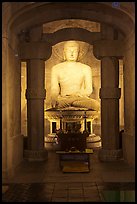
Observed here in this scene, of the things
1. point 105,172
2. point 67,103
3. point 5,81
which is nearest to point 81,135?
point 67,103

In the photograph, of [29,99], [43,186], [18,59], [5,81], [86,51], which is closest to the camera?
[43,186]

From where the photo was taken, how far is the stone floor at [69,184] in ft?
20.6

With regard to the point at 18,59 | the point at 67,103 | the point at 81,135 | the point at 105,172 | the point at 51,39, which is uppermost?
the point at 51,39

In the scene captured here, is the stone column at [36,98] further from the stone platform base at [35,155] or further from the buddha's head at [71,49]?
the buddha's head at [71,49]

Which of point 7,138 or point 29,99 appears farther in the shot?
point 29,99

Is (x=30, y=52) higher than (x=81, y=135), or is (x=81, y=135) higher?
(x=30, y=52)

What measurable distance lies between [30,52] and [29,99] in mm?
1455

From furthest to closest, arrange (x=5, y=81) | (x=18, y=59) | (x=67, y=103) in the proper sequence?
(x=67, y=103) < (x=18, y=59) < (x=5, y=81)

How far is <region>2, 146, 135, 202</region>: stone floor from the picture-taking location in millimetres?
→ 6289

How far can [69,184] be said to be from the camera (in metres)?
7.48

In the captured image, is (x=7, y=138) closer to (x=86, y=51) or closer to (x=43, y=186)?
(x=43, y=186)

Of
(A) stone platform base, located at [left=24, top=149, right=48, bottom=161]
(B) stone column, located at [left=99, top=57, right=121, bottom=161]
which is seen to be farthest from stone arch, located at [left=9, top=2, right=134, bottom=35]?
(A) stone platform base, located at [left=24, top=149, right=48, bottom=161]

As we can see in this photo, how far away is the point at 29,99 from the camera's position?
11195 mm

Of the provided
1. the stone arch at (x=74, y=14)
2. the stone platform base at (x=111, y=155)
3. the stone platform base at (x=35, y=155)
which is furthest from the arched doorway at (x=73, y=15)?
the stone platform base at (x=35, y=155)
